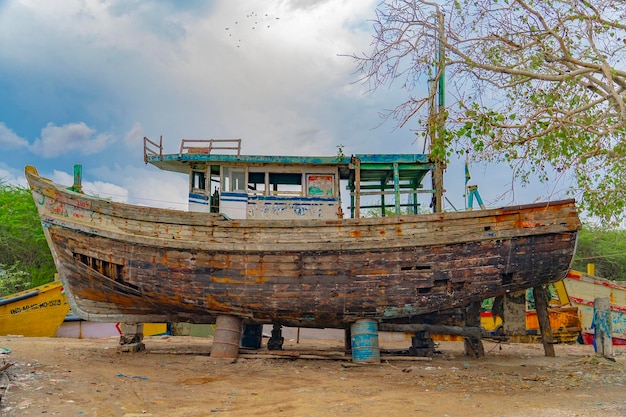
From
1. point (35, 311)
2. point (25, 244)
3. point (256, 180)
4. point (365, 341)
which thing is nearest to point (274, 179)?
point (256, 180)

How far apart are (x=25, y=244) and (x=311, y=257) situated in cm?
1937

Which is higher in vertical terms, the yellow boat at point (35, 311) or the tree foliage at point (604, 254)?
the tree foliage at point (604, 254)

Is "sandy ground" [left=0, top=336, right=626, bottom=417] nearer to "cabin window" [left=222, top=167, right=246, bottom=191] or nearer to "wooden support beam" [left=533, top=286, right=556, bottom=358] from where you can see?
"wooden support beam" [left=533, top=286, right=556, bottom=358]

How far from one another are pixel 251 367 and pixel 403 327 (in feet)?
9.73

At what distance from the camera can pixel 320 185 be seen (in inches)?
429

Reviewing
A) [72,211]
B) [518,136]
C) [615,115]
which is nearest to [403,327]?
[518,136]

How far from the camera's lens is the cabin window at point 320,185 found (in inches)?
427

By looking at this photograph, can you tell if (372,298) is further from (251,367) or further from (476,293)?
(251,367)

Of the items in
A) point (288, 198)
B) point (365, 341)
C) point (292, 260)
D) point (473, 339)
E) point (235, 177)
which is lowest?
point (473, 339)

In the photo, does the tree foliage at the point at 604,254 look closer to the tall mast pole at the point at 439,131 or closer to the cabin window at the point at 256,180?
the tall mast pole at the point at 439,131

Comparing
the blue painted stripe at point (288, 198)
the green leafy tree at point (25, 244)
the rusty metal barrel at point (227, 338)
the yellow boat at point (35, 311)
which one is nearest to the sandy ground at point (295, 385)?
the rusty metal barrel at point (227, 338)

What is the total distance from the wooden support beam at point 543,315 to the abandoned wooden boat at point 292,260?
3.58 ft

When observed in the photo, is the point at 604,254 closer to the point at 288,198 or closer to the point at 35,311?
the point at 288,198

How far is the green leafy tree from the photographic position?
74.9 ft
